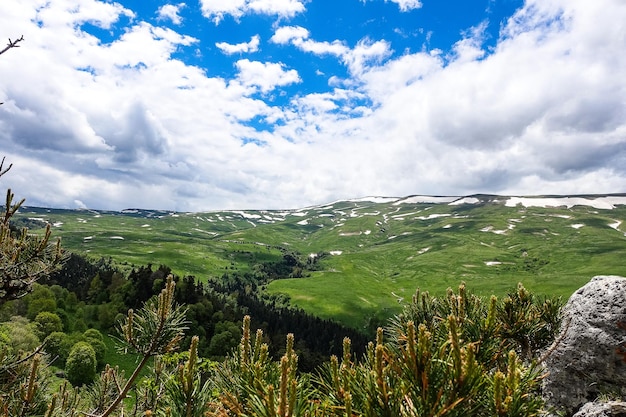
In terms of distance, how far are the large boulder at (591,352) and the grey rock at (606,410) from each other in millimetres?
1373

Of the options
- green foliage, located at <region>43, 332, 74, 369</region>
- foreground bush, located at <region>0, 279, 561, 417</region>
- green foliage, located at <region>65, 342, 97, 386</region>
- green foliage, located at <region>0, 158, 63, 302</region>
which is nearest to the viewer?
foreground bush, located at <region>0, 279, 561, 417</region>

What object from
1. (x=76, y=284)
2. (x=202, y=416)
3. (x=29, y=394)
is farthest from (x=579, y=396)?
(x=76, y=284)

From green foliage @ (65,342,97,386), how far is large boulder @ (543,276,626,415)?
9600 cm

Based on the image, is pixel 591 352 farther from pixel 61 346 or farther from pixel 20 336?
pixel 61 346

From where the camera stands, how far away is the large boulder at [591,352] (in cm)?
1255

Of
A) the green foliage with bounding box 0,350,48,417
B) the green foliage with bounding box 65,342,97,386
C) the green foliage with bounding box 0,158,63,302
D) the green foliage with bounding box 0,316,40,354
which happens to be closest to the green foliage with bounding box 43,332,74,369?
the green foliage with bounding box 65,342,97,386

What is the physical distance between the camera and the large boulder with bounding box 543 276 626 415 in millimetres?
12547

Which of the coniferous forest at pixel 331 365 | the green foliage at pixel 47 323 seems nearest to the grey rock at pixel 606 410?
the coniferous forest at pixel 331 365

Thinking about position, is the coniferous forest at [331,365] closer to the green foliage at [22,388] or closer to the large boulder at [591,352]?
the green foliage at [22,388]

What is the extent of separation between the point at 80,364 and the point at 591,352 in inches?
3863

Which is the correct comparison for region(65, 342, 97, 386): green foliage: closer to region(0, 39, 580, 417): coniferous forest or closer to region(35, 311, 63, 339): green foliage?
region(35, 311, 63, 339): green foliage

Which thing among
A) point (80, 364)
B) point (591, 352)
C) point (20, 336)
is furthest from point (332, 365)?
point (80, 364)

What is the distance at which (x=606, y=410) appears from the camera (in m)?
10.6

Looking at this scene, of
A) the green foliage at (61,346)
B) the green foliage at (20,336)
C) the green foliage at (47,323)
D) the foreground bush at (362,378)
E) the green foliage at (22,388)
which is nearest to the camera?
the foreground bush at (362,378)
